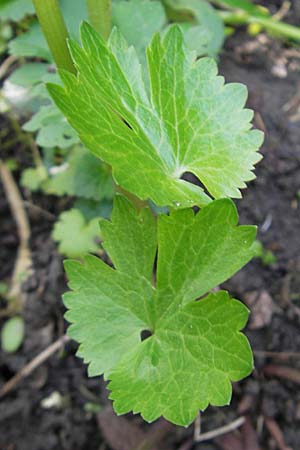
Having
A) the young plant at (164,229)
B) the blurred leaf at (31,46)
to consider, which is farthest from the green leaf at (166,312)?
the blurred leaf at (31,46)

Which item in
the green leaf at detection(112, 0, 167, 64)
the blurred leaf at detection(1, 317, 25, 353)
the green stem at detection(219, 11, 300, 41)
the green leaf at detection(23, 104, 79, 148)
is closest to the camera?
the green leaf at detection(23, 104, 79, 148)

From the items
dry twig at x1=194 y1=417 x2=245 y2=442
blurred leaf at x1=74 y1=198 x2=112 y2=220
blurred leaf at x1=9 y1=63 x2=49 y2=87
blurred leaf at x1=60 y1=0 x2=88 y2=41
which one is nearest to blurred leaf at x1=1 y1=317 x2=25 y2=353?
blurred leaf at x1=74 y1=198 x2=112 y2=220

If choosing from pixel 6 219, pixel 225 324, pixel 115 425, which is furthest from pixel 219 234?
pixel 6 219

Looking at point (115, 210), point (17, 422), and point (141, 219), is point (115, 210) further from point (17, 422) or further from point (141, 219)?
point (17, 422)

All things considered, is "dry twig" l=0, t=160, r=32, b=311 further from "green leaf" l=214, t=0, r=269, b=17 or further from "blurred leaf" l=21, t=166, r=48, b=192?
"green leaf" l=214, t=0, r=269, b=17

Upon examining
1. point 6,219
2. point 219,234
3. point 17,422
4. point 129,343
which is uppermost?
point 219,234

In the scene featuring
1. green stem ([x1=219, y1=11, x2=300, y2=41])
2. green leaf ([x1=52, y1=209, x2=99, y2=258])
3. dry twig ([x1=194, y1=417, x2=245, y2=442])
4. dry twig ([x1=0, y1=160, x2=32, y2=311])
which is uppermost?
green stem ([x1=219, y1=11, x2=300, y2=41])
